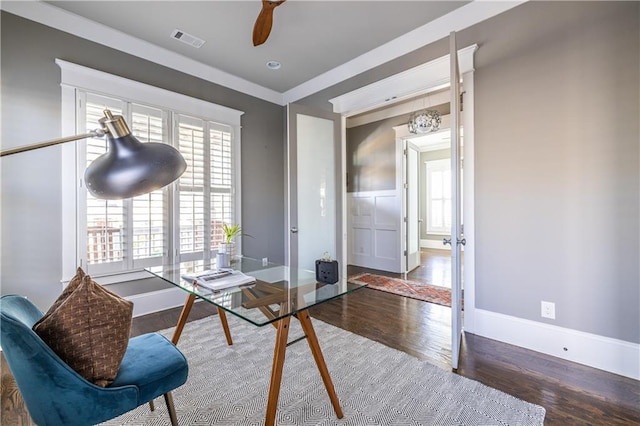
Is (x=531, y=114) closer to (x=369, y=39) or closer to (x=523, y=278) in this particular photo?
(x=523, y=278)

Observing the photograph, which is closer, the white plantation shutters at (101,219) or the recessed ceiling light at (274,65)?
the white plantation shutters at (101,219)

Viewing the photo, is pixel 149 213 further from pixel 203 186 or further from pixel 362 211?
pixel 362 211

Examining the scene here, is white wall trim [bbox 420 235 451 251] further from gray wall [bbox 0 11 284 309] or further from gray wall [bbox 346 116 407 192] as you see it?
gray wall [bbox 0 11 284 309]

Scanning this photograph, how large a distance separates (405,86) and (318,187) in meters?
1.50

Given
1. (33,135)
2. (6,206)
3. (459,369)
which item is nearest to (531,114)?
(459,369)

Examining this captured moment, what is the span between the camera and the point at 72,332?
995 mm

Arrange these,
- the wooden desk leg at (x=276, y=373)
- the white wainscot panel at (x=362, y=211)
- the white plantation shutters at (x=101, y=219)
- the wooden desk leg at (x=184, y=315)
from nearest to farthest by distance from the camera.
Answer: the wooden desk leg at (x=276, y=373)
the wooden desk leg at (x=184, y=315)
the white plantation shutters at (x=101, y=219)
the white wainscot panel at (x=362, y=211)

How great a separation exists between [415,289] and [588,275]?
2079mm

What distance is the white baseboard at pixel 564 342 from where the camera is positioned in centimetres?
193

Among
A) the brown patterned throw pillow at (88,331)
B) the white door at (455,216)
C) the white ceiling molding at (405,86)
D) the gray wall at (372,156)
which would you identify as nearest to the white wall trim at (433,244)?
the gray wall at (372,156)

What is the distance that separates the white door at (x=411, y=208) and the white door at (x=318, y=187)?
181 centimetres

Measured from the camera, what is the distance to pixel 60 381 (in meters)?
0.96

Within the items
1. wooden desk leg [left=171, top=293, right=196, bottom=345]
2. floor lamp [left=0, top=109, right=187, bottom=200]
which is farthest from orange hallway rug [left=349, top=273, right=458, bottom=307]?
→ floor lamp [left=0, top=109, right=187, bottom=200]

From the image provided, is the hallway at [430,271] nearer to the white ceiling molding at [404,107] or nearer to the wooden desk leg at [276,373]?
the white ceiling molding at [404,107]
